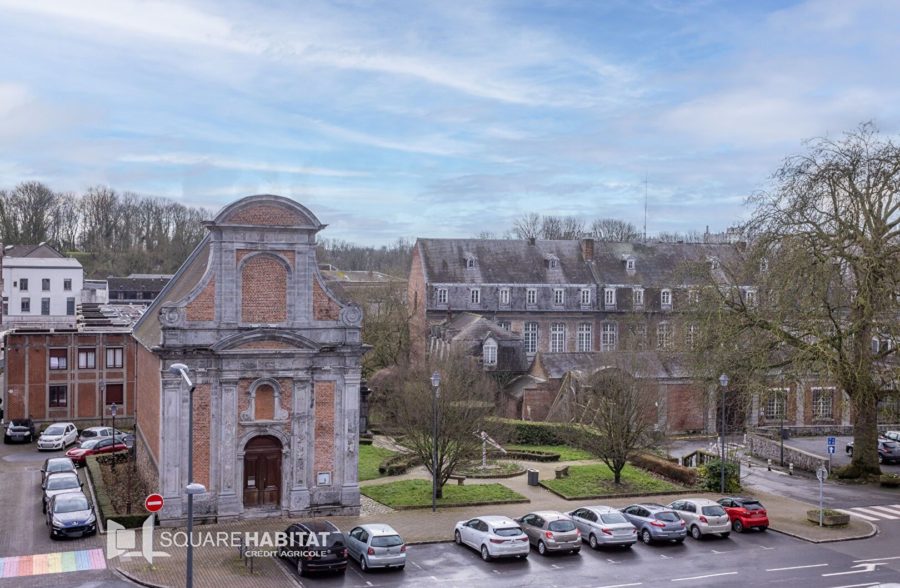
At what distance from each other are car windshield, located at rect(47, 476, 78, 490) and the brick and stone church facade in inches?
187

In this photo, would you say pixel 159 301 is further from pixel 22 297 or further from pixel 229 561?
pixel 22 297

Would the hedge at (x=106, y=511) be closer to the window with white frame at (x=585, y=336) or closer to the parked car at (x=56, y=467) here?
the parked car at (x=56, y=467)

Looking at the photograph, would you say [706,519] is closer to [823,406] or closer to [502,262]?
[823,406]

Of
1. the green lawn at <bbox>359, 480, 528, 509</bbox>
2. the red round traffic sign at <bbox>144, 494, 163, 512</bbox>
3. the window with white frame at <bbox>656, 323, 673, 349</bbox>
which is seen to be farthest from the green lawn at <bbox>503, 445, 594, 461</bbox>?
the red round traffic sign at <bbox>144, 494, 163, 512</bbox>

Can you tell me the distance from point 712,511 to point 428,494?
11.7 metres

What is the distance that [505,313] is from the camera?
70562 mm

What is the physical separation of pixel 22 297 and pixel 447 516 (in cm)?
6573

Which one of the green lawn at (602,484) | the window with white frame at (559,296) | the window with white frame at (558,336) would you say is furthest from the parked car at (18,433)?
A: the window with white frame at (559,296)

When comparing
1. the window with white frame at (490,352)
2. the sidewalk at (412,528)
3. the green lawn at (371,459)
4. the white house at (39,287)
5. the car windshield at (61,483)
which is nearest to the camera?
the sidewalk at (412,528)

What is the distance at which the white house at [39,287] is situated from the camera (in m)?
82.5

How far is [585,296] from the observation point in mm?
72000

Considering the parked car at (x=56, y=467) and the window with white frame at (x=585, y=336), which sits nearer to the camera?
the parked car at (x=56, y=467)

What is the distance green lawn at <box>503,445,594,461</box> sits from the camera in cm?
4681

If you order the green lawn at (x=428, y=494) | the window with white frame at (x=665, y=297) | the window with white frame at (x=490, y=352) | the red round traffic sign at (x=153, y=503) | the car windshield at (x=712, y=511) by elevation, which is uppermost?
the window with white frame at (x=665, y=297)
